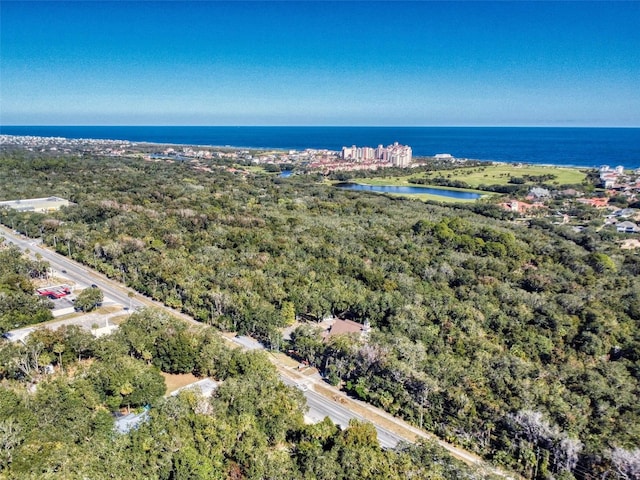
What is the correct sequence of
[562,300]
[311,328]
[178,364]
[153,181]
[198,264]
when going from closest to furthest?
[178,364] → [311,328] → [562,300] → [198,264] → [153,181]

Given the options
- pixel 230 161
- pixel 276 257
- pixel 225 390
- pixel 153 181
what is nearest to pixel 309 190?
pixel 153 181

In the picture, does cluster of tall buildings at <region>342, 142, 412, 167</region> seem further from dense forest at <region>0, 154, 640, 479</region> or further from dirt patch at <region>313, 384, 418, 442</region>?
dirt patch at <region>313, 384, 418, 442</region>

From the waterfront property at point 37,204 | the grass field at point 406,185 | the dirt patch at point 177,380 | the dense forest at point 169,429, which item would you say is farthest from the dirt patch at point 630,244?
the waterfront property at point 37,204

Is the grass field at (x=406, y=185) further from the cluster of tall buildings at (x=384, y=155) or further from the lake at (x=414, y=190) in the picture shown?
the cluster of tall buildings at (x=384, y=155)

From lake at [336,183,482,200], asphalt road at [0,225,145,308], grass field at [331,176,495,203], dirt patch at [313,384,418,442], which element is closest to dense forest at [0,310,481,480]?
dirt patch at [313,384,418,442]

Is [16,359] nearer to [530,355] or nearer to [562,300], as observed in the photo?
[530,355]

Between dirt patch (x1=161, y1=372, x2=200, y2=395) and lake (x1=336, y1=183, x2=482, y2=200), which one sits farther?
lake (x1=336, y1=183, x2=482, y2=200)
